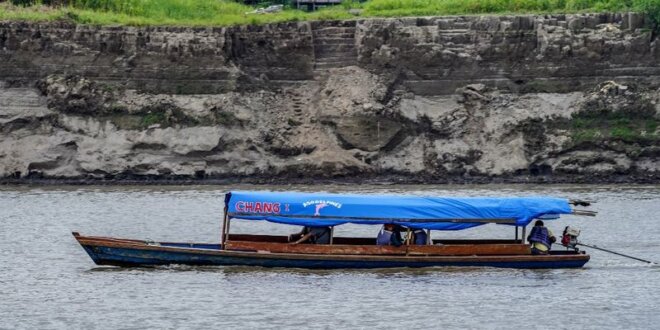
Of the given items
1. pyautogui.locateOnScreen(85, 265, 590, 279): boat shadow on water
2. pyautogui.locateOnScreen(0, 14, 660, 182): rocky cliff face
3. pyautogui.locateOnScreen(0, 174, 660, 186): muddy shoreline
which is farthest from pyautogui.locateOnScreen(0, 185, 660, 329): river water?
pyautogui.locateOnScreen(0, 14, 660, 182): rocky cliff face

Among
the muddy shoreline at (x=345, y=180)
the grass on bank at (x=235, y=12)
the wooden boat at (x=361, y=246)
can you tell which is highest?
the grass on bank at (x=235, y=12)

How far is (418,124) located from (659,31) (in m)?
9.67

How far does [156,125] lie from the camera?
56969mm

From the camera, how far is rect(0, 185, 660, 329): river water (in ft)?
99.3

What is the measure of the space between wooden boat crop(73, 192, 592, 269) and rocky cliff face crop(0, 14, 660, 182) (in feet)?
63.9

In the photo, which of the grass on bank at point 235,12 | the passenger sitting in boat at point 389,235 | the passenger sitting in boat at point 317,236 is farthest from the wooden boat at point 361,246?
the grass on bank at point 235,12

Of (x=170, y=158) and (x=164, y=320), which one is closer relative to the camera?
(x=164, y=320)

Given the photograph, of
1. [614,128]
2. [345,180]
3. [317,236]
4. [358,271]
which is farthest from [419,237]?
[614,128]

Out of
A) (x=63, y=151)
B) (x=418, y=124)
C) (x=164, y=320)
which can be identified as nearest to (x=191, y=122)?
(x=63, y=151)

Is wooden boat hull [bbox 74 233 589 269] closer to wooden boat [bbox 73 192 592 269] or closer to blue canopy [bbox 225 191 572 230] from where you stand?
wooden boat [bbox 73 192 592 269]

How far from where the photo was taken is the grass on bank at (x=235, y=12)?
2381 inches

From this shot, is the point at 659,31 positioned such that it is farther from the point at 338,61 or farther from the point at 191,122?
the point at 191,122

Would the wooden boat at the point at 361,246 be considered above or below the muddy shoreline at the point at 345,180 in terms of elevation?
above

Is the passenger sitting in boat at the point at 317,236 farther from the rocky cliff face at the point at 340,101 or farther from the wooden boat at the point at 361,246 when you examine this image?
the rocky cliff face at the point at 340,101
